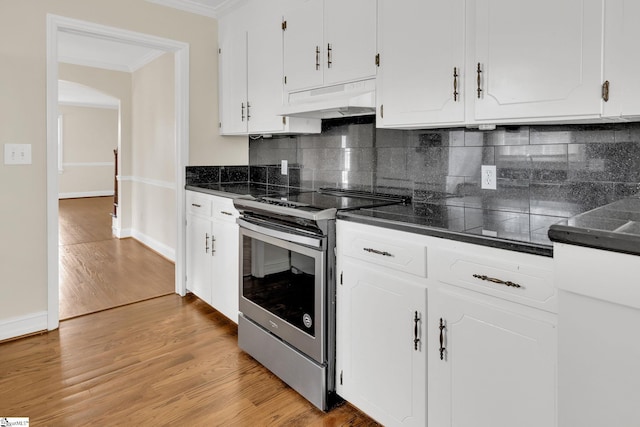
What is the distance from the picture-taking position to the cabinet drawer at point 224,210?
2.72 meters

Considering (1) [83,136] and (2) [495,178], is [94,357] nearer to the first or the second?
(2) [495,178]

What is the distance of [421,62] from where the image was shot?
184 centimetres

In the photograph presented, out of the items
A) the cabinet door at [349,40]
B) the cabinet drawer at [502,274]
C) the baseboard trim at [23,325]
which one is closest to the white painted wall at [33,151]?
the baseboard trim at [23,325]

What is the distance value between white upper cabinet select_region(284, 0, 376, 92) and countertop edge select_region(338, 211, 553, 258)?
31.0 inches

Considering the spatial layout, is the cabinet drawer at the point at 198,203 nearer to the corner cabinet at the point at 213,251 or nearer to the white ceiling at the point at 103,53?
the corner cabinet at the point at 213,251

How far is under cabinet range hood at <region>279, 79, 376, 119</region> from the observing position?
6.84 feet

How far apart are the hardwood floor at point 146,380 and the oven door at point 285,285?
0.29 m

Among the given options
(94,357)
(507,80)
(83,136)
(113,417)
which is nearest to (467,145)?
(507,80)

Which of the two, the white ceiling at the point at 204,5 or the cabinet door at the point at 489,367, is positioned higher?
the white ceiling at the point at 204,5

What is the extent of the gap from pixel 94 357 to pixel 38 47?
1998 mm

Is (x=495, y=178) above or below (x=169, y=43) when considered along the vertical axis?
below

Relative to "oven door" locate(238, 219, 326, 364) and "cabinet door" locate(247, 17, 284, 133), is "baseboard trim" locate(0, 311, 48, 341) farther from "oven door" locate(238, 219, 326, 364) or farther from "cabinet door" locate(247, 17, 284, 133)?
"cabinet door" locate(247, 17, 284, 133)

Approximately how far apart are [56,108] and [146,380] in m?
1.90

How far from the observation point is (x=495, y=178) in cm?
191
